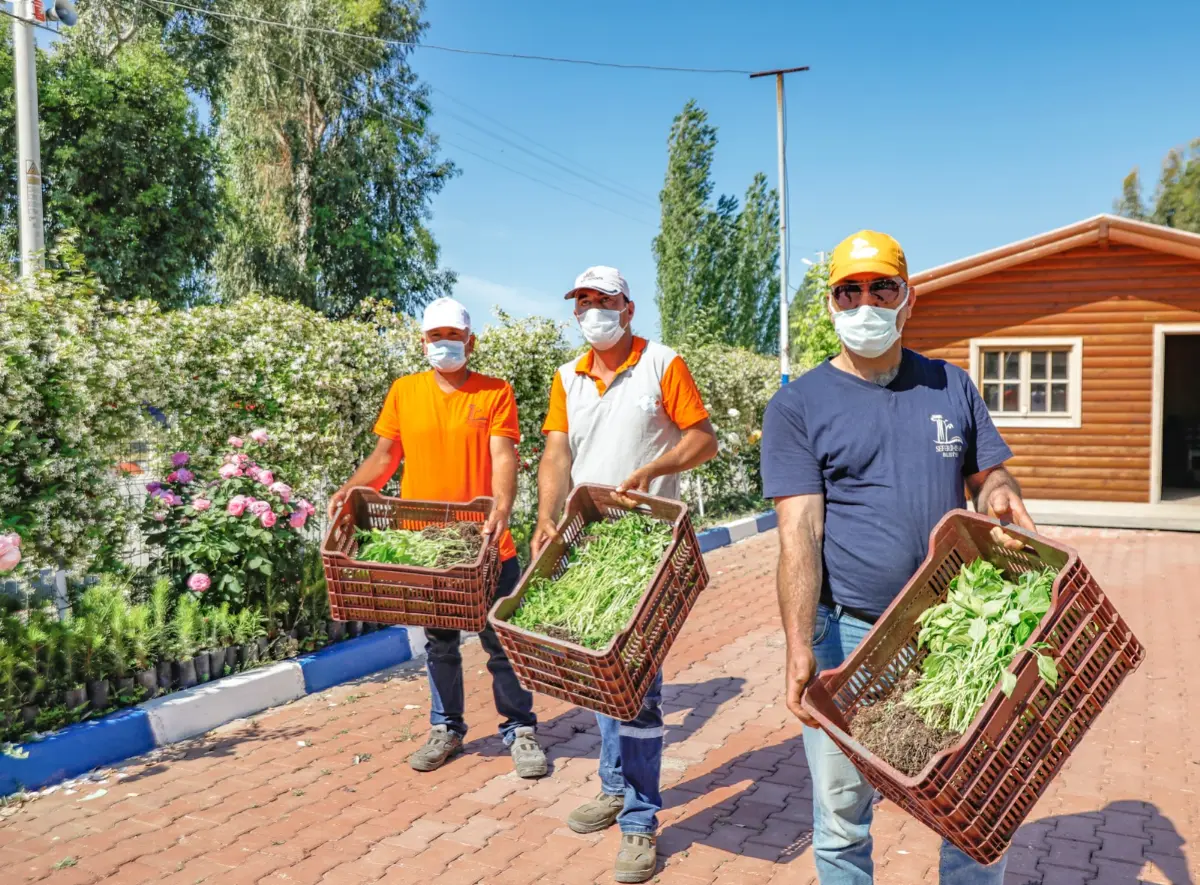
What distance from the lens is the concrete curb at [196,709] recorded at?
478 centimetres

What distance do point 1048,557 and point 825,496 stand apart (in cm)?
66

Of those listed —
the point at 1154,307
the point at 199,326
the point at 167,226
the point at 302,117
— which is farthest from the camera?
A: the point at 302,117

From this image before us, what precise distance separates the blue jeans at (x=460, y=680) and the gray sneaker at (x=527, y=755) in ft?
0.19

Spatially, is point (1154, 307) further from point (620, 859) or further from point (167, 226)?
point (167, 226)

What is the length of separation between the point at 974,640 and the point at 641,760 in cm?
167

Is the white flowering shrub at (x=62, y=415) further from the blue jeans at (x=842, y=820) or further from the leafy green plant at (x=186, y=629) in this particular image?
the blue jeans at (x=842, y=820)

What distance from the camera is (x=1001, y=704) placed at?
7.91 ft

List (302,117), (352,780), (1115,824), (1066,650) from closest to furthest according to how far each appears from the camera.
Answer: (1066,650) → (1115,824) → (352,780) → (302,117)

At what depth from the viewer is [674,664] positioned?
7062 mm

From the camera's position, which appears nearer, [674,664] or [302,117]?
[674,664]

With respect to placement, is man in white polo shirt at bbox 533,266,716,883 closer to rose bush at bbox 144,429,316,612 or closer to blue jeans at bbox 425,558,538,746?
blue jeans at bbox 425,558,538,746

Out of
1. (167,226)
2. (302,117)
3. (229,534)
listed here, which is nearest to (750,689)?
(229,534)

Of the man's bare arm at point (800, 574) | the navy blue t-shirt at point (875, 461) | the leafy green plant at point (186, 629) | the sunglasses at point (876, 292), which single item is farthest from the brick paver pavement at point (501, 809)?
the sunglasses at point (876, 292)

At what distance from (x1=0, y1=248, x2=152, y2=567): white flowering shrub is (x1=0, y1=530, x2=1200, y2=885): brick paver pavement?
1.42m
